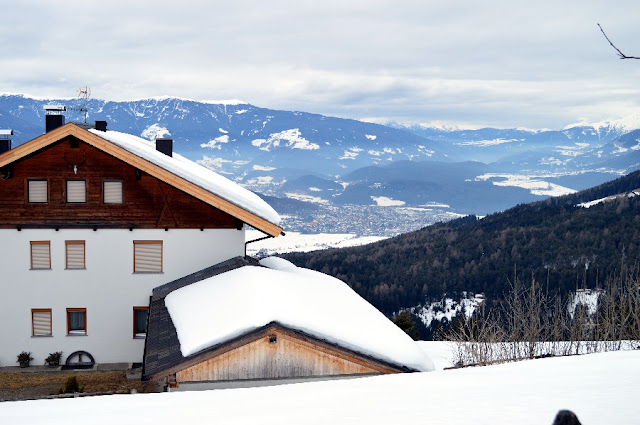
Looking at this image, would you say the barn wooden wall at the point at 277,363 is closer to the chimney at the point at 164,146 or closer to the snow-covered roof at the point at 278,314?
the snow-covered roof at the point at 278,314

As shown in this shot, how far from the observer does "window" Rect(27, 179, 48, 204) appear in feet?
73.4

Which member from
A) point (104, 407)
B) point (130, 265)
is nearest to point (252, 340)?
point (104, 407)

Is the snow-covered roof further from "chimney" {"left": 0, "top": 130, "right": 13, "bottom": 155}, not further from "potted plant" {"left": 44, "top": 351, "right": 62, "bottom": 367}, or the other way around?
"chimney" {"left": 0, "top": 130, "right": 13, "bottom": 155}

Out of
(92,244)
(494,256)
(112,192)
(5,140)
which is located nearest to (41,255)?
(92,244)

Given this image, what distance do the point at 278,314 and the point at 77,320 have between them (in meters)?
10.8

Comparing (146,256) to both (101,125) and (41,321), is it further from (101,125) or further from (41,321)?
(101,125)

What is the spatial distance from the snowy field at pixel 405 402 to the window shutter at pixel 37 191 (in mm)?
11469

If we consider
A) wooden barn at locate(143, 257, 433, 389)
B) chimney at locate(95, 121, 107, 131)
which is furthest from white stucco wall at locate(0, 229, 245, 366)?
wooden barn at locate(143, 257, 433, 389)

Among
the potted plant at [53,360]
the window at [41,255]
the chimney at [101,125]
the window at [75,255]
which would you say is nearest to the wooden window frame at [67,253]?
the window at [75,255]

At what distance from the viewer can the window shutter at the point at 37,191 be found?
73.5 ft

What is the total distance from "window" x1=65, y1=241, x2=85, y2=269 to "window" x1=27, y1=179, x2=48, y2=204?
1.69 metres

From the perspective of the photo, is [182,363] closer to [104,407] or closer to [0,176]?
[104,407]

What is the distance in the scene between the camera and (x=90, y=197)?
22.5 meters

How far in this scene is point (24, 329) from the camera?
2255 centimetres
